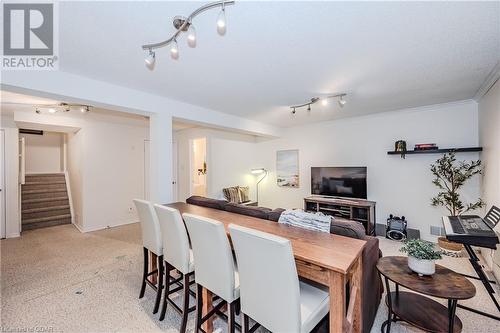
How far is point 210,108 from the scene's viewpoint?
377 centimetres

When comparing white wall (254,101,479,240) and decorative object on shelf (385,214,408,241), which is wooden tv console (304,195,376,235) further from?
white wall (254,101,479,240)

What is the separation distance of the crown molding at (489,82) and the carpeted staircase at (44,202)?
8013mm

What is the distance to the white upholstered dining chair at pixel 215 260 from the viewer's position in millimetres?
1412

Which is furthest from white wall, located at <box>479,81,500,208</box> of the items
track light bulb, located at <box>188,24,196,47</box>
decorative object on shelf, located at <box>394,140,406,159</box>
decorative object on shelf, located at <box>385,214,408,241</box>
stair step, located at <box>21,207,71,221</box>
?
stair step, located at <box>21,207,71,221</box>

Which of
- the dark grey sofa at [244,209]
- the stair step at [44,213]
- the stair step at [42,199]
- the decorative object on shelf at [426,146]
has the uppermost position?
the decorative object on shelf at [426,146]

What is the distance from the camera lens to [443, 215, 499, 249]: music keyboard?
5.47ft

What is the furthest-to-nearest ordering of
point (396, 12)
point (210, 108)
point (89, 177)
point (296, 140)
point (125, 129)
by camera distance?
point (296, 140) → point (125, 129) → point (89, 177) → point (210, 108) → point (396, 12)

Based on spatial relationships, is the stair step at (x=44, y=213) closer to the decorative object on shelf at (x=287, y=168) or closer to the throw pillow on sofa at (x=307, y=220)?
the decorative object on shelf at (x=287, y=168)

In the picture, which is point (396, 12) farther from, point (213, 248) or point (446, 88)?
point (446, 88)

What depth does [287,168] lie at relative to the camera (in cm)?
578

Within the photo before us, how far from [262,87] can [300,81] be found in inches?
19.3

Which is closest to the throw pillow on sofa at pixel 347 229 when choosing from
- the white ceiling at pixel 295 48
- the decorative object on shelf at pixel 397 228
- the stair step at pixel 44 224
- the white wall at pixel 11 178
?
the white ceiling at pixel 295 48

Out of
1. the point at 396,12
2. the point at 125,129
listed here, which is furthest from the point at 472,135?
the point at 125,129

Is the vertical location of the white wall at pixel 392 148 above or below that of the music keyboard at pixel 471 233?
above
